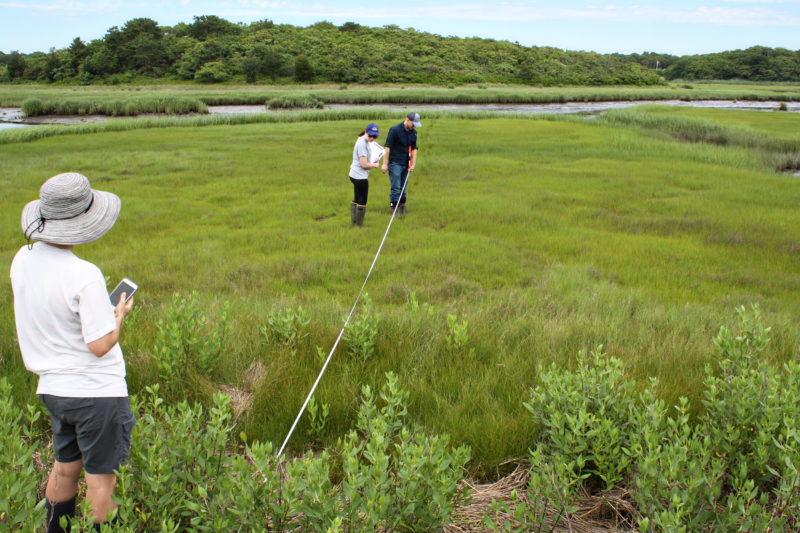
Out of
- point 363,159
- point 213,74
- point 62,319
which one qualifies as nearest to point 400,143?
point 363,159

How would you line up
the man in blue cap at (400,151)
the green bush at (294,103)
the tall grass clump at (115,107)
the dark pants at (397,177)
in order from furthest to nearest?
the green bush at (294,103), the tall grass clump at (115,107), the dark pants at (397,177), the man in blue cap at (400,151)

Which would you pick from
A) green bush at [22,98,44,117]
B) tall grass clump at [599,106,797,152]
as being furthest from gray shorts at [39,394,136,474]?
green bush at [22,98,44,117]

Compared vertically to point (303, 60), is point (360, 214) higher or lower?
lower

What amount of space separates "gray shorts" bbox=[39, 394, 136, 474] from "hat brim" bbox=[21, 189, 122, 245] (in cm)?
78

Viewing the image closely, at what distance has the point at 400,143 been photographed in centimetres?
1232

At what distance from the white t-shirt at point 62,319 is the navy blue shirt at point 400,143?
10.00 meters

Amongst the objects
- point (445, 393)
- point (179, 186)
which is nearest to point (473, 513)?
point (445, 393)

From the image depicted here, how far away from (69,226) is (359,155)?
8699 mm

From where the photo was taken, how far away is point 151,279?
344 inches

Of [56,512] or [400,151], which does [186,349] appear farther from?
[400,151]

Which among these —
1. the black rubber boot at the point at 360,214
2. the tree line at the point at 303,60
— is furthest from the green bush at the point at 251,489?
the tree line at the point at 303,60

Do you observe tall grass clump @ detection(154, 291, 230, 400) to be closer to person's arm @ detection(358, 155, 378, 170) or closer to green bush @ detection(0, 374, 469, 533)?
green bush @ detection(0, 374, 469, 533)

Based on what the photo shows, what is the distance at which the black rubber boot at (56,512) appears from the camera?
290 cm

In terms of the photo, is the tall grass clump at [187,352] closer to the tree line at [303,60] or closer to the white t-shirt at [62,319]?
the white t-shirt at [62,319]
